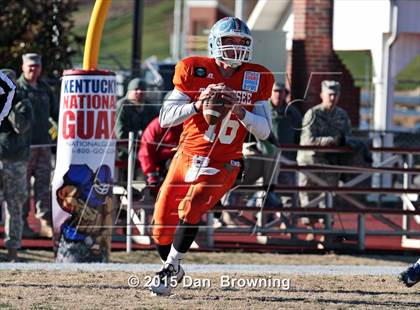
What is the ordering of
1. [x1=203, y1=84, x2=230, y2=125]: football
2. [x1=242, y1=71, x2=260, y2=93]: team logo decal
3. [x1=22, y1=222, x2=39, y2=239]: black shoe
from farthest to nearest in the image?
[x1=22, y1=222, x2=39, y2=239]: black shoe
[x1=242, y1=71, x2=260, y2=93]: team logo decal
[x1=203, y1=84, x2=230, y2=125]: football

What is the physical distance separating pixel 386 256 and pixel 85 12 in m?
51.7

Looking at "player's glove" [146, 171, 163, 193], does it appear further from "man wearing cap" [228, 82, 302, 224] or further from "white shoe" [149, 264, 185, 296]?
"white shoe" [149, 264, 185, 296]

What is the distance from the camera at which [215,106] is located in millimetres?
8609

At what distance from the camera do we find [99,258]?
1177cm

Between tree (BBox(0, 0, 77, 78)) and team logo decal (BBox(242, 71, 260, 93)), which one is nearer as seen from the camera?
team logo decal (BBox(242, 71, 260, 93))

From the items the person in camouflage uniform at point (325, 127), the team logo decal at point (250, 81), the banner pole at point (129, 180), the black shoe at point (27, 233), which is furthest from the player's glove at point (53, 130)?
the team logo decal at point (250, 81)

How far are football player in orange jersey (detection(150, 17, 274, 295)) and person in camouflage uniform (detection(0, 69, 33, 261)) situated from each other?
3.77 meters

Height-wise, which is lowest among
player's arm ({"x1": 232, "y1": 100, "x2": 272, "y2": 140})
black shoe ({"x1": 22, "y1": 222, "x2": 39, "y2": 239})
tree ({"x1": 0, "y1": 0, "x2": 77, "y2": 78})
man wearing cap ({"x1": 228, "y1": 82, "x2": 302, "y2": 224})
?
black shoe ({"x1": 22, "y1": 222, "x2": 39, "y2": 239})

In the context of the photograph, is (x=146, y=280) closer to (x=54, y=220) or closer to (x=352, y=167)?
(x=54, y=220)

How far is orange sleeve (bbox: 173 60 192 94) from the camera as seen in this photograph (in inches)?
351

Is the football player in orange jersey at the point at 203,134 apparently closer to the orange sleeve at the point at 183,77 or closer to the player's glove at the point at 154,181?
the orange sleeve at the point at 183,77

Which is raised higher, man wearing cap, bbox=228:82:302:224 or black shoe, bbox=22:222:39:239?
man wearing cap, bbox=228:82:302:224

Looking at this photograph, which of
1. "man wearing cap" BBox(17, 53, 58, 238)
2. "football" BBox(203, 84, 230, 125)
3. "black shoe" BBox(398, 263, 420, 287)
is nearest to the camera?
"football" BBox(203, 84, 230, 125)

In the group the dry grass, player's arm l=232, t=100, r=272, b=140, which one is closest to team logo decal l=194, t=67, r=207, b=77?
player's arm l=232, t=100, r=272, b=140
